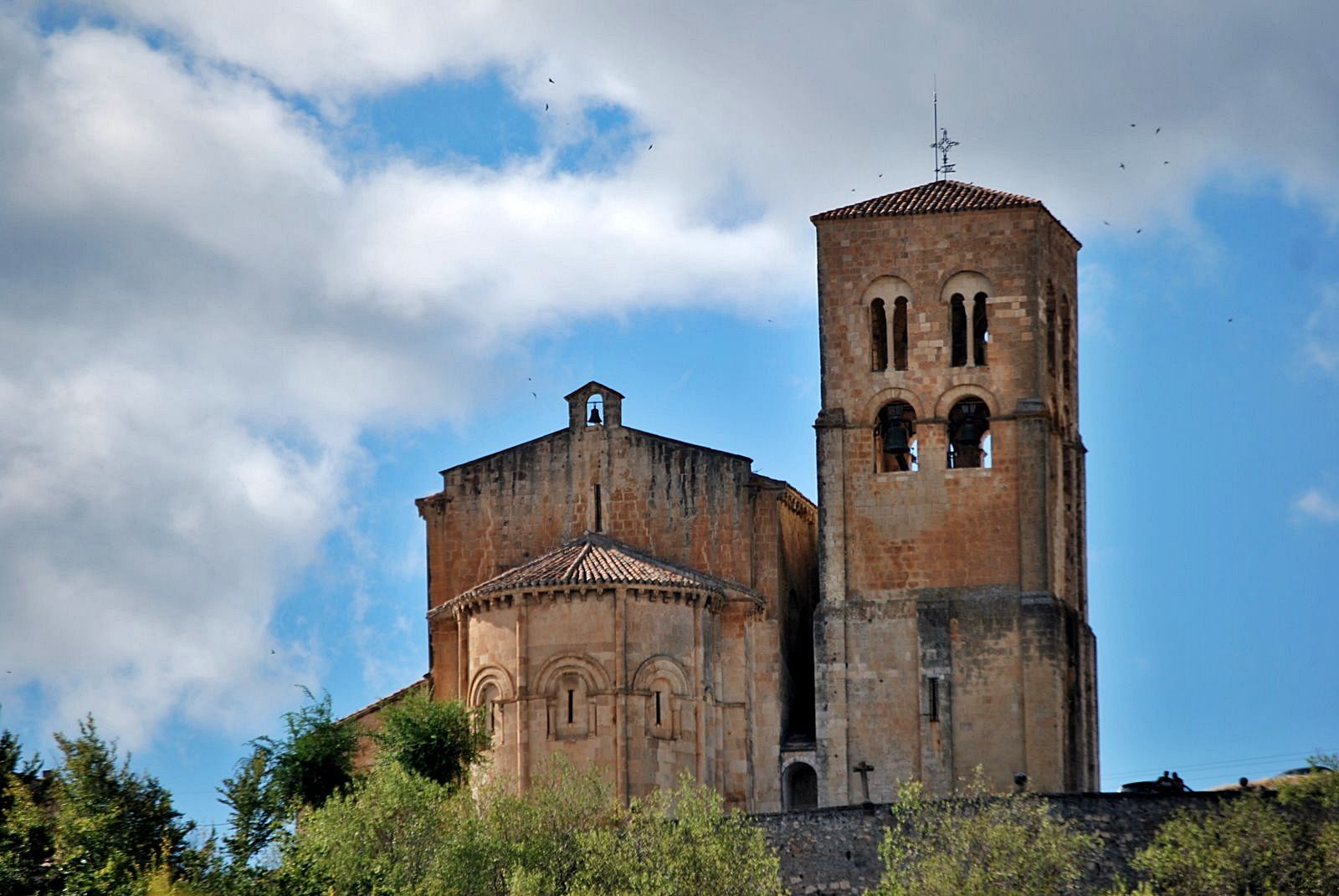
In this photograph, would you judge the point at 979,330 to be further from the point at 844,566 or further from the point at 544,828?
the point at 544,828

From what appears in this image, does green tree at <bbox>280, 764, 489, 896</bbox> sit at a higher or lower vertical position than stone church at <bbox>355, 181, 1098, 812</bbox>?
lower

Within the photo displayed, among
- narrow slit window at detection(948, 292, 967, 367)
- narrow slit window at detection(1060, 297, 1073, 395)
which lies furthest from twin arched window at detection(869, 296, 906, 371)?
narrow slit window at detection(1060, 297, 1073, 395)

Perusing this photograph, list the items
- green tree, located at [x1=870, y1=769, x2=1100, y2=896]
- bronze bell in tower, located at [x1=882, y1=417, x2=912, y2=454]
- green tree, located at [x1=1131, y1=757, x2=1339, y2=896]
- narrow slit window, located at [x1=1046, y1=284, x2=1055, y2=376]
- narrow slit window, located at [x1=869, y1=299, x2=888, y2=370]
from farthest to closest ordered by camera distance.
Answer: narrow slit window, located at [x1=1046, y1=284, x2=1055, y2=376], narrow slit window, located at [x1=869, y1=299, x2=888, y2=370], bronze bell in tower, located at [x1=882, y1=417, x2=912, y2=454], green tree, located at [x1=1131, y1=757, x2=1339, y2=896], green tree, located at [x1=870, y1=769, x2=1100, y2=896]

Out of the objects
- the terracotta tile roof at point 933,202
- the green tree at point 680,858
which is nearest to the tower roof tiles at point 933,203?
the terracotta tile roof at point 933,202

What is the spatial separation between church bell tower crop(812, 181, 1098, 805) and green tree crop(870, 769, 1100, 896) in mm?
6205

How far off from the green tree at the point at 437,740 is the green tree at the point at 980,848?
10.3 meters

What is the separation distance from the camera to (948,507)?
7469 cm

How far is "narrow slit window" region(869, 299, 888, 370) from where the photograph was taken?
7619 cm

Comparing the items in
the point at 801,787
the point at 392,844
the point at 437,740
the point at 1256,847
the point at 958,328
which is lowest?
the point at 1256,847

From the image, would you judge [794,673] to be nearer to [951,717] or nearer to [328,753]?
[951,717]

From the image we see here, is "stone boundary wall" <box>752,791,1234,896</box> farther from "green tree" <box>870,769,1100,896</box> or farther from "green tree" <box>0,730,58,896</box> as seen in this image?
"green tree" <box>0,730,58,896</box>

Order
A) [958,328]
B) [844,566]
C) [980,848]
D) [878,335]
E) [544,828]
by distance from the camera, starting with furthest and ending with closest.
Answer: [878,335] → [958,328] → [844,566] → [544,828] → [980,848]

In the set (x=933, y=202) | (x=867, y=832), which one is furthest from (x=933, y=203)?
(x=867, y=832)

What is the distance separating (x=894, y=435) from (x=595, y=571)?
770 centimetres
